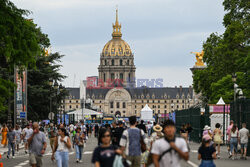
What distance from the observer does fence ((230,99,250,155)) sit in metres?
28.2

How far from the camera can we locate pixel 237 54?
57.5 meters

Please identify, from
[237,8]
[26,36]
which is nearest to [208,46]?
[237,8]

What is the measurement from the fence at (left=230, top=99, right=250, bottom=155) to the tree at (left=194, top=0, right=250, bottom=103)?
20.8m

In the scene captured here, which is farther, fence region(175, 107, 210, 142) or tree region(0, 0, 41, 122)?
fence region(175, 107, 210, 142)

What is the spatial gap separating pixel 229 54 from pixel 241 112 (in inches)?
1151

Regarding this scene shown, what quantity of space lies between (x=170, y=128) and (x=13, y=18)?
10.2m

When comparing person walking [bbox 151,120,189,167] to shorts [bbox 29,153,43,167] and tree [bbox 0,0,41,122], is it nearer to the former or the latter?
shorts [bbox 29,153,43,167]

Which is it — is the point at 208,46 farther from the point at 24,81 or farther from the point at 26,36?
the point at 26,36

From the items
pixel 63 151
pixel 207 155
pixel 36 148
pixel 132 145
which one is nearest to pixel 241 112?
pixel 63 151

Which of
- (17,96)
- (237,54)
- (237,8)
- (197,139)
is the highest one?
(237,8)

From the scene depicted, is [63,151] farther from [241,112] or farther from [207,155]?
[241,112]

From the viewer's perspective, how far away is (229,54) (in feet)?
191

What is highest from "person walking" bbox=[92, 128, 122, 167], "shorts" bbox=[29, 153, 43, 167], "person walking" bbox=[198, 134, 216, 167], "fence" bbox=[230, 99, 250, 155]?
"fence" bbox=[230, 99, 250, 155]

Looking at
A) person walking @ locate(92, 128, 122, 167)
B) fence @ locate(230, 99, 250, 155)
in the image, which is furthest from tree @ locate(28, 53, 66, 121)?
person walking @ locate(92, 128, 122, 167)
